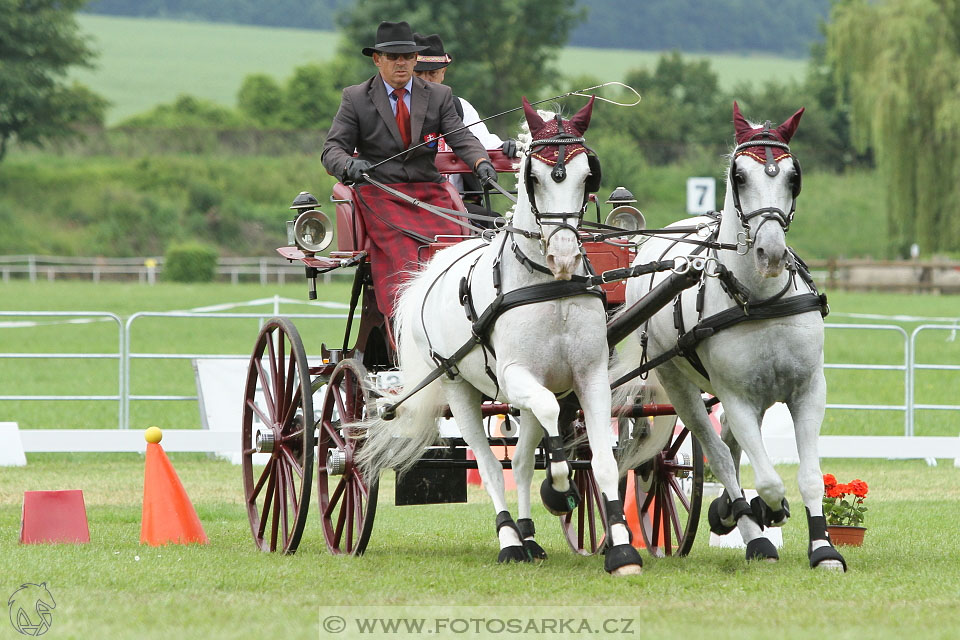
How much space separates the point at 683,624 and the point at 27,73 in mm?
48754

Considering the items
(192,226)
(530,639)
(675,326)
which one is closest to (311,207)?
(675,326)

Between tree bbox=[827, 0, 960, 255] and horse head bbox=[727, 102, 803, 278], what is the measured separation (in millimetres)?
26613

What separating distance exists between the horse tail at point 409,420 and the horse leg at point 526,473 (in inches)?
18.8

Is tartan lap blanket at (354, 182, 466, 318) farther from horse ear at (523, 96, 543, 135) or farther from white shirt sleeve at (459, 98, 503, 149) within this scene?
horse ear at (523, 96, 543, 135)

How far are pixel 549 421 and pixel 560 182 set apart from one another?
97 centimetres

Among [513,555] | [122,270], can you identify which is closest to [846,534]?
[513,555]

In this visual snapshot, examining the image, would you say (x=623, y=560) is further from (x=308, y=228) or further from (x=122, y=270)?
(x=122, y=270)

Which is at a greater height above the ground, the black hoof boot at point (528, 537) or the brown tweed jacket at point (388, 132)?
the brown tweed jacket at point (388, 132)

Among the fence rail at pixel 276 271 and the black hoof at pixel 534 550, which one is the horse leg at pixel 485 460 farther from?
the fence rail at pixel 276 271

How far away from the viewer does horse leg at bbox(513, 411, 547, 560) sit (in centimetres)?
639

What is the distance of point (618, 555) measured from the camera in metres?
5.67

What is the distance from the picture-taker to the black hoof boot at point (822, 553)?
582cm

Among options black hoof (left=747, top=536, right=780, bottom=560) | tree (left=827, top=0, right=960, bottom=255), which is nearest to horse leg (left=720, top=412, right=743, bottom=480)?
black hoof (left=747, top=536, right=780, bottom=560)

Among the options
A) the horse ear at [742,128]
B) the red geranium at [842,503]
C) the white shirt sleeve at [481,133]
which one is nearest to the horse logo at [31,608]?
the horse ear at [742,128]
